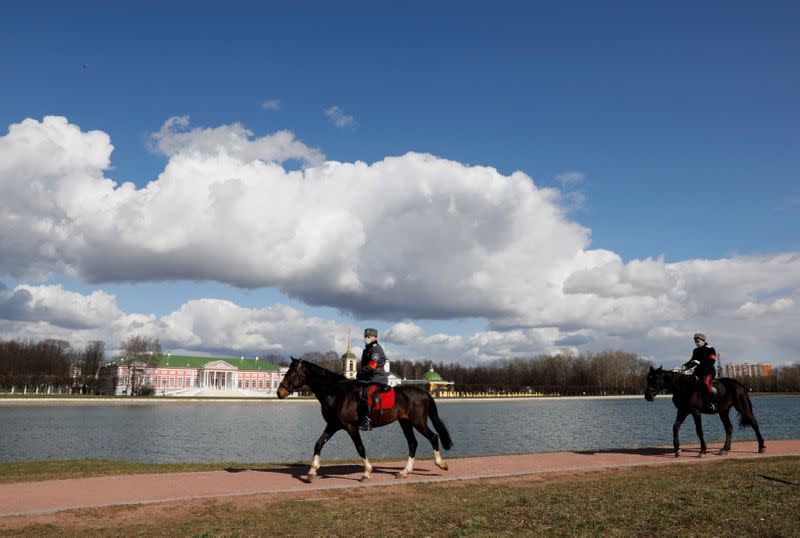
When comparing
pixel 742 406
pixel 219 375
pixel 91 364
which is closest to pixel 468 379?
pixel 219 375

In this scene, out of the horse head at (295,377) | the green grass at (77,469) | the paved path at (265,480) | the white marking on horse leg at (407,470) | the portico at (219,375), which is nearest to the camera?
the paved path at (265,480)

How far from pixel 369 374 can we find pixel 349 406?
87 centimetres

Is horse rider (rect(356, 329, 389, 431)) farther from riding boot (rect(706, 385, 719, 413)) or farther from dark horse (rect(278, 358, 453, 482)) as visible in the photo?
riding boot (rect(706, 385, 719, 413))

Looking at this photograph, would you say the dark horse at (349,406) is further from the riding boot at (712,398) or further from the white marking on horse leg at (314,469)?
the riding boot at (712,398)

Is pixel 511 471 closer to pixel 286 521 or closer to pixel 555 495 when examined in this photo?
pixel 555 495

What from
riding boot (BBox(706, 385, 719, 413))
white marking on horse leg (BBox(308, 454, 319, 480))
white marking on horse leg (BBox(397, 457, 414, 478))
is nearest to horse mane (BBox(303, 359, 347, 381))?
white marking on horse leg (BBox(308, 454, 319, 480))

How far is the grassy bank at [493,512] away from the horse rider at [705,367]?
201 inches

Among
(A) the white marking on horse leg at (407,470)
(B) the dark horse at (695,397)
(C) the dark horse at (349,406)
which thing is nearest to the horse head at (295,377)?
(C) the dark horse at (349,406)

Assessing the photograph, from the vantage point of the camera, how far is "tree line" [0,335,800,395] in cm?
12644

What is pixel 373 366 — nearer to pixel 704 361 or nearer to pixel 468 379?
pixel 704 361

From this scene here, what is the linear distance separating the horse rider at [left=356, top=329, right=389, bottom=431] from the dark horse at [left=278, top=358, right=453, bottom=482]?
145 millimetres

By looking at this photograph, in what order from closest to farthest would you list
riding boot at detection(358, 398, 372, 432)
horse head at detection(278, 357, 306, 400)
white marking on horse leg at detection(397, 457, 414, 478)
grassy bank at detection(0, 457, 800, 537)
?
grassy bank at detection(0, 457, 800, 537) → riding boot at detection(358, 398, 372, 432) → white marking on horse leg at detection(397, 457, 414, 478) → horse head at detection(278, 357, 306, 400)

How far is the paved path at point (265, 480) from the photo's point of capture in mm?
11531

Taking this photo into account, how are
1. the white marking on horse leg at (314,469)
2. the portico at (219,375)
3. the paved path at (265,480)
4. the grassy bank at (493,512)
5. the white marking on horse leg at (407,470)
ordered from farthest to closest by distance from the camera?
the portico at (219,375), the white marking on horse leg at (407,470), the white marking on horse leg at (314,469), the paved path at (265,480), the grassy bank at (493,512)
